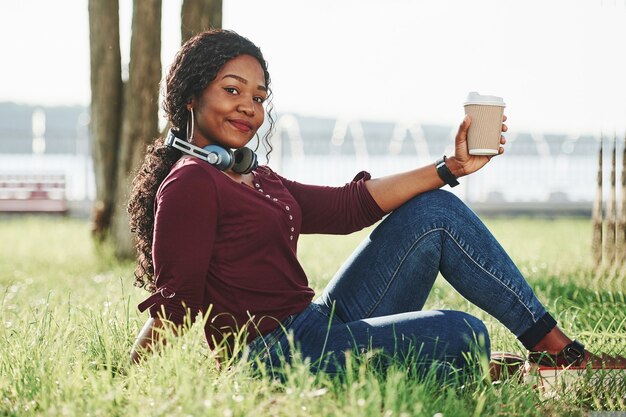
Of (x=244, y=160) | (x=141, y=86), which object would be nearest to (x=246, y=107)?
(x=244, y=160)

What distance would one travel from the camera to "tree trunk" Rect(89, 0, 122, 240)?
23.4 ft

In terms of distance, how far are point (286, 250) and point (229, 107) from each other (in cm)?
55

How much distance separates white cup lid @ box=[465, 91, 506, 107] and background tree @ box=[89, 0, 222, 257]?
3.92m

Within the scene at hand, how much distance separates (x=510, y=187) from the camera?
622 inches

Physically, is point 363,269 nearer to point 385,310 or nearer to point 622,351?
point 385,310

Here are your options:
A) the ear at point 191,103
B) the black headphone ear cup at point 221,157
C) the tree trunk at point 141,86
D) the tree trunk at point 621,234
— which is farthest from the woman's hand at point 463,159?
the tree trunk at point 141,86

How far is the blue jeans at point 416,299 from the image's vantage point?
2.61 metres

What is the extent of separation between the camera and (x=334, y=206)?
3.23 m

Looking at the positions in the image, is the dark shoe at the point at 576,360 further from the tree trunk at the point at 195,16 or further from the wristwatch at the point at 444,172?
the tree trunk at the point at 195,16

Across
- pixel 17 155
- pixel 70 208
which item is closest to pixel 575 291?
pixel 70 208

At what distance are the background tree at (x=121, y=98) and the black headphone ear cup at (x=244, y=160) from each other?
12.3 feet

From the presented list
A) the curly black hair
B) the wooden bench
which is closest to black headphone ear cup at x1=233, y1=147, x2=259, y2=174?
the curly black hair

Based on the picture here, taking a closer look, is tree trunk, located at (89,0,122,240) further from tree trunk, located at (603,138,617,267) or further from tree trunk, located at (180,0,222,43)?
tree trunk, located at (603,138,617,267)

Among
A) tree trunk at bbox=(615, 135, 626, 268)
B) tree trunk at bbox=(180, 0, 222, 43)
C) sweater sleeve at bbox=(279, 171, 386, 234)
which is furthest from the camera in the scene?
tree trunk at bbox=(180, 0, 222, 43)
